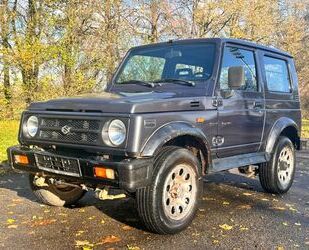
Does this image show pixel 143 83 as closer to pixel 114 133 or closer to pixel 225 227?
pixel 114 133

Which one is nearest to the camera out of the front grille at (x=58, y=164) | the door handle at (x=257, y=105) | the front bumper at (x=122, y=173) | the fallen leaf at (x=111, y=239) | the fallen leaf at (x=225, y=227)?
the front bumper at (x=122, y=173)

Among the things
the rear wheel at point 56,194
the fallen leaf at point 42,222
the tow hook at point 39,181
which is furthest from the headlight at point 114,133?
the rear wheel at point 56,194

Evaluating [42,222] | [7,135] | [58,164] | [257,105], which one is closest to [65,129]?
[58,164]

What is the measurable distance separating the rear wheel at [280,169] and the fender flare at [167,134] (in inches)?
77.1

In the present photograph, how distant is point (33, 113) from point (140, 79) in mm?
1514

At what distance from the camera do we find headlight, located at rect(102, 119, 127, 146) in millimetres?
4391

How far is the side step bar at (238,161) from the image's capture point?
5.46 m

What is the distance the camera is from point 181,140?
5.08m

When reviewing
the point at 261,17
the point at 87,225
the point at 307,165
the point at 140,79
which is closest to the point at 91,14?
the point at 261,17

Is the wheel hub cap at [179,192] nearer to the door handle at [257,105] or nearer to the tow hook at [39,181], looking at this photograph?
the tow hook at [39,181]

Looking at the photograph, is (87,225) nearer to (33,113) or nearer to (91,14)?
(33,113)

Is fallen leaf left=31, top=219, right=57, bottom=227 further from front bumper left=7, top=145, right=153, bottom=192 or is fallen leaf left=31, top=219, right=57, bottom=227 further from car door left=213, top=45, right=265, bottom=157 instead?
car door left=213, top=45, right=265, bottom=157

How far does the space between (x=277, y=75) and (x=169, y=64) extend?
1970 millimetres

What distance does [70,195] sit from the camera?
5.84 metres
